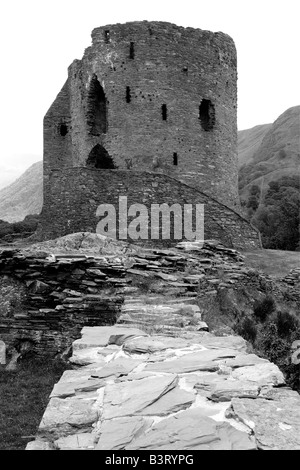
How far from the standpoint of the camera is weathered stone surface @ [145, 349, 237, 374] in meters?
4.85

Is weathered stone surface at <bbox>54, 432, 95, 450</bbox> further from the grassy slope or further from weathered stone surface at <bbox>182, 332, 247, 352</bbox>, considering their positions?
the grassy slope

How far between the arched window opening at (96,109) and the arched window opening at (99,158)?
706mm

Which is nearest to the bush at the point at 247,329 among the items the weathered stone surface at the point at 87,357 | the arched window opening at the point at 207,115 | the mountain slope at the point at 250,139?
the weathered stone surface at the point at 87,357

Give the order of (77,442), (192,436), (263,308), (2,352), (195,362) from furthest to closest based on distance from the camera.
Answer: (263,308)
(2,352)
(195,362)
(77,442)
(192,436)

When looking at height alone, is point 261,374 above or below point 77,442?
above

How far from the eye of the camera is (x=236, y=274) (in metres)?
12.9

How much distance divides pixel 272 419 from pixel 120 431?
1.00 metres

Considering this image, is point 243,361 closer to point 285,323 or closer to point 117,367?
point 117,367

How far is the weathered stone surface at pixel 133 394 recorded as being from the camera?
4.00 meters

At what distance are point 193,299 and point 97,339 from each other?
134 inches

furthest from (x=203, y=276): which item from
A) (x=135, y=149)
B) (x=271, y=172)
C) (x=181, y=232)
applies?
(x=271, y=172)

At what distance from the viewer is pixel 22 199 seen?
76312 mm

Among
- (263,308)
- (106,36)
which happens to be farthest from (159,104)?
(263,308)

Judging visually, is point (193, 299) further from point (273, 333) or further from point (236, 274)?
point (236, 274)
